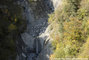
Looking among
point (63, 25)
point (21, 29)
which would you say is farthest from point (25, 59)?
point (63, 25)

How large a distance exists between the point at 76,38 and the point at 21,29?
26.8ft

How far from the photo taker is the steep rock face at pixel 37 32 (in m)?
12.9

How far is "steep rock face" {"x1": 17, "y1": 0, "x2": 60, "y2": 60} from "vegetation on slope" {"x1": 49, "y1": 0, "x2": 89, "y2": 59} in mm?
2282

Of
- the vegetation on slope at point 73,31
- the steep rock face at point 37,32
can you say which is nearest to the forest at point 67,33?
the vegetation on slope at point 73,31

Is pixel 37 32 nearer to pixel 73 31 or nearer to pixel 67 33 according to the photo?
pixel 67 33

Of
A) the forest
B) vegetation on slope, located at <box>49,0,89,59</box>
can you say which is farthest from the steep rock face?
vegetation on slope, located at <box>49,0,89,59</box>

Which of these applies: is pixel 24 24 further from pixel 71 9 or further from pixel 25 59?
pixel 71 9

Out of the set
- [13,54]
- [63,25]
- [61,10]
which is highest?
[61,10]

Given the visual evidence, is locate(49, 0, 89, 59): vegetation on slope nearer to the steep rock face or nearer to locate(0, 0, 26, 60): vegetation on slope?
the steep rock face

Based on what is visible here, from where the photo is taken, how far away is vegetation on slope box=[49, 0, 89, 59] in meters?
8.38

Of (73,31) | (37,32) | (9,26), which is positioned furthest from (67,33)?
(37,32)

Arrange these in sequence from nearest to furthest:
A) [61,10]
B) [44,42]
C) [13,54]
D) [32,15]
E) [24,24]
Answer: [61,10]
[13,54]
[44,42]
[24,24]
[32,15]

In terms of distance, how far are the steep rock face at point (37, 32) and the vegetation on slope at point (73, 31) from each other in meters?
2.28

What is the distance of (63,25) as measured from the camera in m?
9.98
